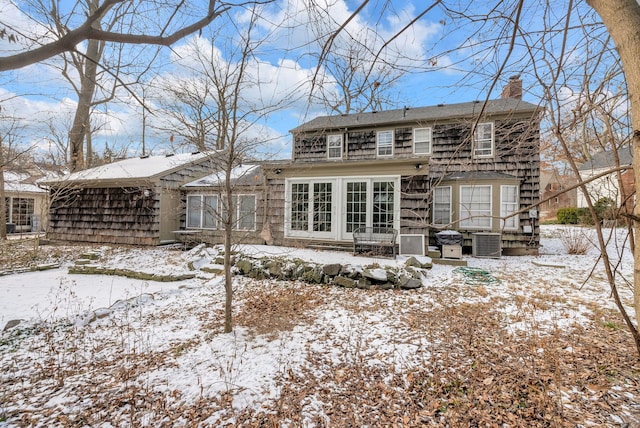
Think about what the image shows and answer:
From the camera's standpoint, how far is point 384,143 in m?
12.0

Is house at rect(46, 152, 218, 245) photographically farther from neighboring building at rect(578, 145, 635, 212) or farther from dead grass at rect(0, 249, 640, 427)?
neighboring building at rect(578, 145, 635, 212)

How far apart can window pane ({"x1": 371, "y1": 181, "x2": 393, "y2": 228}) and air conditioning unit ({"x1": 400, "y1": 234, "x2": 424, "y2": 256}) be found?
1.97 ft

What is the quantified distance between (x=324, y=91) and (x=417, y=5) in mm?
960

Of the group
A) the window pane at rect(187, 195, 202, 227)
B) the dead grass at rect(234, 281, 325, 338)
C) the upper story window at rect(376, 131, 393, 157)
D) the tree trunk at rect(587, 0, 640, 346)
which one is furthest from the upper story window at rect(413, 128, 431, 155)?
the tree trunk at rect(587, 0, 640, 346)

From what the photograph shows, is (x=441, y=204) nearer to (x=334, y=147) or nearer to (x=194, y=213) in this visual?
(x=334, y=147)

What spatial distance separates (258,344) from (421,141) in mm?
10085

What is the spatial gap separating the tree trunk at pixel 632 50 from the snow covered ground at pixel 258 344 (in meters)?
0.30

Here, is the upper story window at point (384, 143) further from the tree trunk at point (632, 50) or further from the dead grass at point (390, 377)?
the tree trunk at point (632, 50)

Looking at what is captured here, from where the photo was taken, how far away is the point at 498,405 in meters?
2.64

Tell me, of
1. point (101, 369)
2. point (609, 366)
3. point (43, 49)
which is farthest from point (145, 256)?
point (609, 366)

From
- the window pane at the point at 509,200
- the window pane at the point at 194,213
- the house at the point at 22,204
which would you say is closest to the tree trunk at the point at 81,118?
the house at the point at 22,204

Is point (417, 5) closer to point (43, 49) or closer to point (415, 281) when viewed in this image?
point (43, 49)

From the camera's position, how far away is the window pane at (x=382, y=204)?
343 inches

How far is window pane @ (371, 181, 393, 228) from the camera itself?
28.6ft
